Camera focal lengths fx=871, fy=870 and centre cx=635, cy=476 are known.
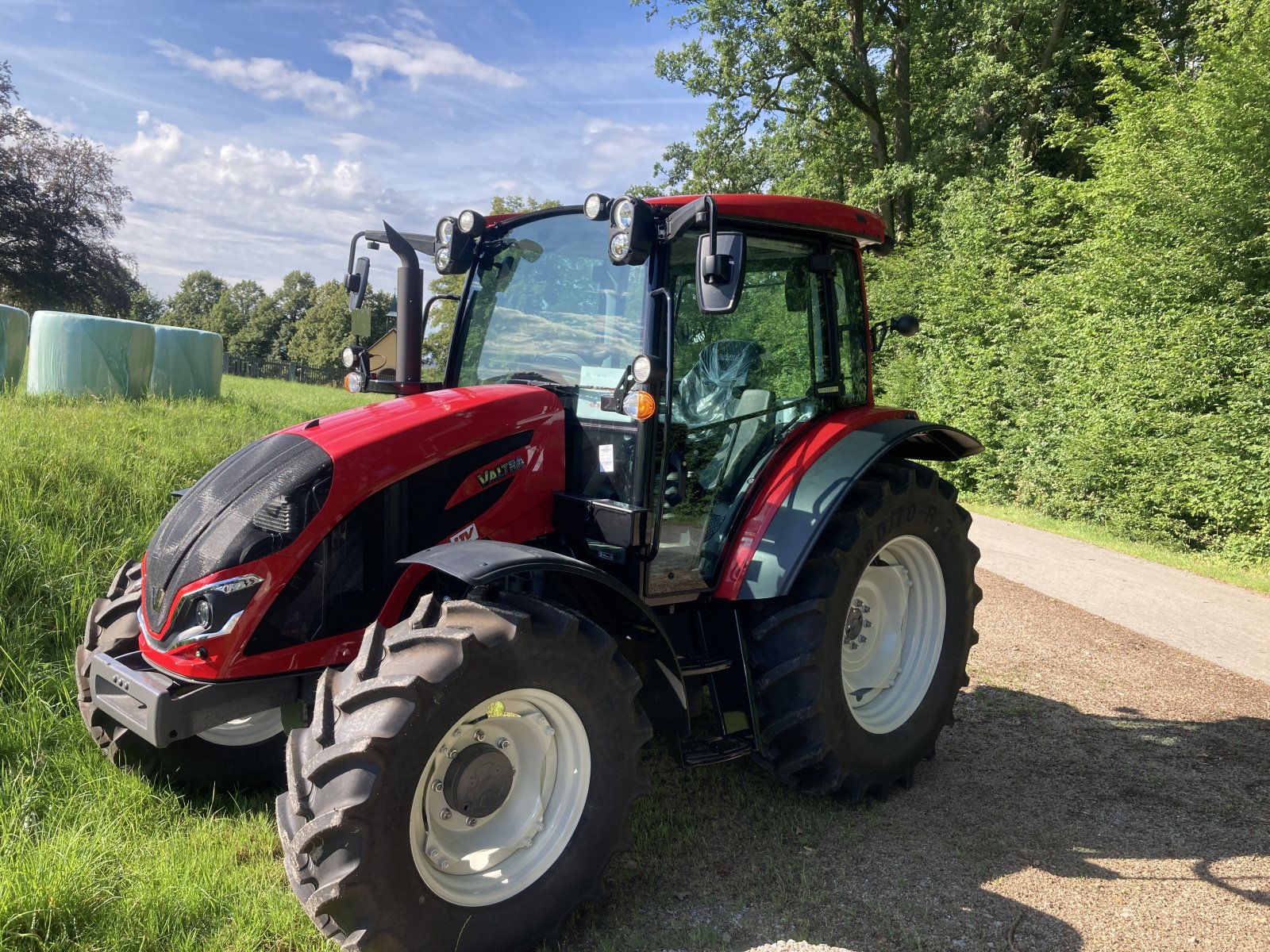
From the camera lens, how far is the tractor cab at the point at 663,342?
3051mm

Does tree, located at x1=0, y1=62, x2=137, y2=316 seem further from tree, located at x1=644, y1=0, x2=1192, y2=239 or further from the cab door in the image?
the cab door

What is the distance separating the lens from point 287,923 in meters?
2.49

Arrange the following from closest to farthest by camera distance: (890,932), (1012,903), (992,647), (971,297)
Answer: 1. (890,932)
2. (1012,903)
3. (992,647)
4. (971,297)

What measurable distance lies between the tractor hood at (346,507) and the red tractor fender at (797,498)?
826 millimetres

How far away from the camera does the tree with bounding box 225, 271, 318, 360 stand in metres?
77.6

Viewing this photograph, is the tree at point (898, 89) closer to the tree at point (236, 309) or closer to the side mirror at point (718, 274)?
the side mirror at point (718, 274)

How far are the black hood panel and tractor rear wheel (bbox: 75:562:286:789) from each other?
0.93 feet

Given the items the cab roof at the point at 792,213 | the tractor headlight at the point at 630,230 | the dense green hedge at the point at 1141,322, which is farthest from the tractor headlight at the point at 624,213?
the dense green hedge at the point at 1141,322

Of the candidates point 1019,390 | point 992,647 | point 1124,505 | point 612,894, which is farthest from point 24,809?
point 1019,390

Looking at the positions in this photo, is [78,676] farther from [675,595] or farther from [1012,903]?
[1012,903]

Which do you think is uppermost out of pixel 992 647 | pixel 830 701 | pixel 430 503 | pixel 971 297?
pixel 971 297

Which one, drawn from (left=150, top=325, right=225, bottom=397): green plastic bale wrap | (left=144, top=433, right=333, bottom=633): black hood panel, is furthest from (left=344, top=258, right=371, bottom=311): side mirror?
(left=150, top=325, right=225, bottom=397): green plastic bale wrap

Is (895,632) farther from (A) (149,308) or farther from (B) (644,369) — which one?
(A) (149,308)

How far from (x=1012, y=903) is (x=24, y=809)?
3.40 m
